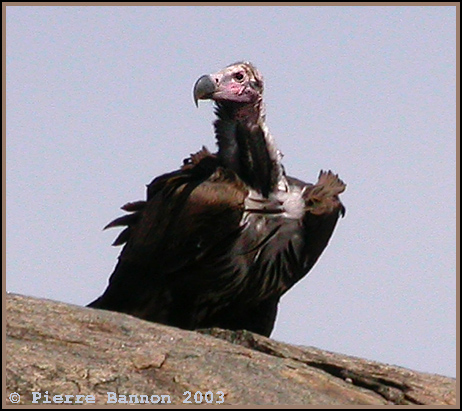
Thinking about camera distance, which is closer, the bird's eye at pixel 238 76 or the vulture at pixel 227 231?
the vulture at pixel 227 231

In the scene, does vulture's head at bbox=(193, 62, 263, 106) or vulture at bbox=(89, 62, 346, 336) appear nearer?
vulture at bbox=(89, 62, 346, 336)

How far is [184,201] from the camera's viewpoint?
1007cm

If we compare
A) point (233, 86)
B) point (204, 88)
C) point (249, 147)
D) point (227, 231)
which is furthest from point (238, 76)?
point (227, 231)

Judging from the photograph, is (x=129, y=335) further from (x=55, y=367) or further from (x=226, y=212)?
(x=226, y=212)

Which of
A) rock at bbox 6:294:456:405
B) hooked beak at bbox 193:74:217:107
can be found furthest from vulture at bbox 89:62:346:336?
rock at bbox 6:294:456:405

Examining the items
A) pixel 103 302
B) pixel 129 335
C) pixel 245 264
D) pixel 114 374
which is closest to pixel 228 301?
pixel 245 264

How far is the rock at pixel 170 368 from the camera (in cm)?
786

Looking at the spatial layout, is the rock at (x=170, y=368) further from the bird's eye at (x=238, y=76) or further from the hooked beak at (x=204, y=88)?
the bird's eye at (x=238, y=76)

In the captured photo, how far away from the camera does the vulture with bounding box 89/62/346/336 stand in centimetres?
1000

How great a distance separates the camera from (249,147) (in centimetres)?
1038

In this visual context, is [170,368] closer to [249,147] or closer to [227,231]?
[227,231]

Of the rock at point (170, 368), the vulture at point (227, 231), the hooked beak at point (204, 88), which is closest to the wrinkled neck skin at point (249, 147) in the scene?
the vulture at point (227, 231)

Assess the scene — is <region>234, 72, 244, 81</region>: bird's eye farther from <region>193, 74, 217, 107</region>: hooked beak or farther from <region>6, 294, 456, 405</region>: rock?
<region>6, 294, 456, 405</region>: rock

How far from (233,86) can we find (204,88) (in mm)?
306
